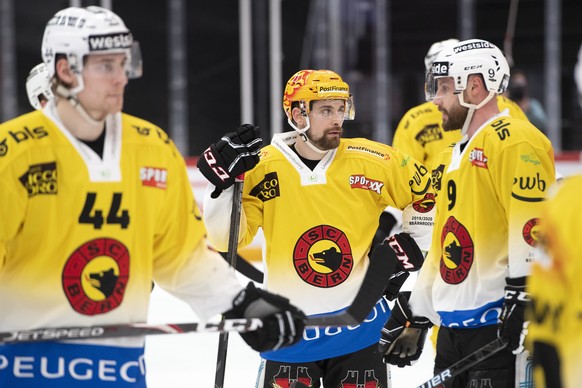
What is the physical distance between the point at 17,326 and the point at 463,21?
6.68m

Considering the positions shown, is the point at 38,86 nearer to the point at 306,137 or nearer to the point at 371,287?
the point at 306,137

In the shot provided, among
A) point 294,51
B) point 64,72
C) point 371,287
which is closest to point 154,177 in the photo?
point 64,72

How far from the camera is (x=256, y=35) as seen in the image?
315 inches

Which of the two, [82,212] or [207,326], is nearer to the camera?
[82,212]

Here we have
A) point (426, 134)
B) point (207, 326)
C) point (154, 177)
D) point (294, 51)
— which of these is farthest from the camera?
point (294, 51)

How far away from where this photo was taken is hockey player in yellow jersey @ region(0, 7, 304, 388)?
2.03 m

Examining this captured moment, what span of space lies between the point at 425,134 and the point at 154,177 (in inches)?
98.1

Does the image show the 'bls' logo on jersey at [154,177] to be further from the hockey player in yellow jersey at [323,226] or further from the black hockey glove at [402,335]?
the black hockey glove at [402,335]

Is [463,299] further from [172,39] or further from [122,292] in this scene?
[172,39]

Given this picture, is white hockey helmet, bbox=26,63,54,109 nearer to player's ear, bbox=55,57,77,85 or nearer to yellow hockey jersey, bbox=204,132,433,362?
yellow hockey jersey, bbox=204,132,433,362

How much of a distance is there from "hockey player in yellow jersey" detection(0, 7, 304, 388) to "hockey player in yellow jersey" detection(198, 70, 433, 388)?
31.9 inches

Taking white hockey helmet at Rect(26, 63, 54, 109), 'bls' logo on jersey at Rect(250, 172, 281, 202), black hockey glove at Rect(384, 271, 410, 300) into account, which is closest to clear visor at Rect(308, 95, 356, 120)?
'bls' logo on jersey at Rect(250, 172, 281, 202)

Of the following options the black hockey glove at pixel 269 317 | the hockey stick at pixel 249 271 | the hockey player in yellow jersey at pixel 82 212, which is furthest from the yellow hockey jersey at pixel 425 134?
the hockey player in yellow jersey at pixel 82 212

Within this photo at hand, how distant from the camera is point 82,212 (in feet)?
6.74
